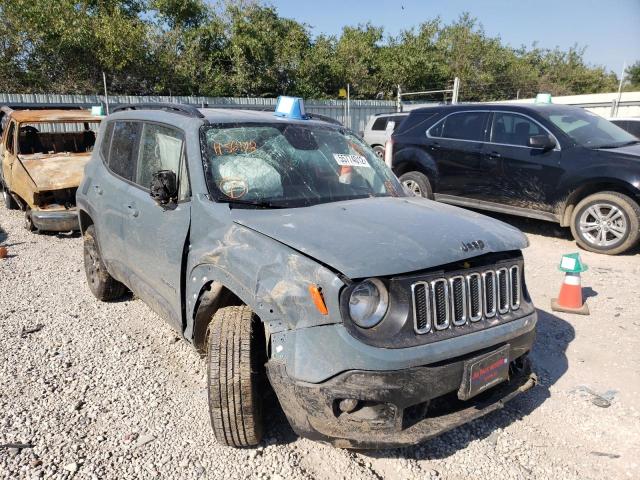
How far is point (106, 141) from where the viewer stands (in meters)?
4.49

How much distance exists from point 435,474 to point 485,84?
1351 inches

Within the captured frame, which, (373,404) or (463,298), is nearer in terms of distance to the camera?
(373,404)

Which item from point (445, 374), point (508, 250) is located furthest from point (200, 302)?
point (508, 250)

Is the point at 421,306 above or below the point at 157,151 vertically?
below

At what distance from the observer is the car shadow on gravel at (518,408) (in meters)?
2.76

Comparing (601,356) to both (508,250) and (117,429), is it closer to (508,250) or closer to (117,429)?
(508,250)

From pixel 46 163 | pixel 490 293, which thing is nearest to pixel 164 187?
pixel 490 293

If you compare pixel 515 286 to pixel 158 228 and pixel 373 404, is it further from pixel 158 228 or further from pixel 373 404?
pixel 158 228

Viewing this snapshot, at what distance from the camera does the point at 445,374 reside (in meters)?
2.28

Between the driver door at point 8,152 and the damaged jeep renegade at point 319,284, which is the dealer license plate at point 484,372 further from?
the driver door at point 8,152

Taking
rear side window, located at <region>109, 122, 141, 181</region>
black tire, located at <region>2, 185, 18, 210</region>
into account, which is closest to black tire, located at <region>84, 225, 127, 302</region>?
rear side window, located at <region>109, 122, 141, 181</region>

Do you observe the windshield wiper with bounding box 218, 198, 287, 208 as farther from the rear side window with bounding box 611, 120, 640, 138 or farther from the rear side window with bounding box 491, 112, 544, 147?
the rear side window with bounding box 611, 120, 640, 138

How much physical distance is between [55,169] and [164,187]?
17.2 ft

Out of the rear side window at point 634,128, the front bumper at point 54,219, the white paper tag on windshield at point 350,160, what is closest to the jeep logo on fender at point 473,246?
the white paper tag on windshield at point 350,160
